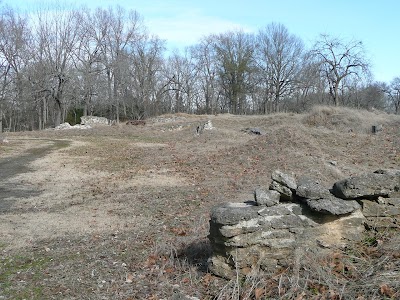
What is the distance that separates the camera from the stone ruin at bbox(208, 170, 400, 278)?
4562mm

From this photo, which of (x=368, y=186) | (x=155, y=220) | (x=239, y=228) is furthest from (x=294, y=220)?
(x=155, y=220)

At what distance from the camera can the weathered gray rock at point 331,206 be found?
466 centimetres

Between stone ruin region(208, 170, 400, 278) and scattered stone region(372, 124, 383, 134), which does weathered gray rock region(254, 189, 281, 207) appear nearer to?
stone ruin region(208, 170, 400, 278)

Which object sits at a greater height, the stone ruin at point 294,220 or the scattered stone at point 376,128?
the scattered stone at point 376,128

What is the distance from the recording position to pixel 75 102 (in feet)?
141

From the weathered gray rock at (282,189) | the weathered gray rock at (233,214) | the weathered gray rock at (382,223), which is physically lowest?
the weathered gray rock at (382,223)

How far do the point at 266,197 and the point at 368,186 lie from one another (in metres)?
1.23

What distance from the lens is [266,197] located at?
4895 mm

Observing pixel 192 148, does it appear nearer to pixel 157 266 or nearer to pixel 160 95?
pixel 157 266

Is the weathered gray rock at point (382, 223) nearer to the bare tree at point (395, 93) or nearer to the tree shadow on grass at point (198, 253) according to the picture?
the tree shadow on grass at point (198, 253)

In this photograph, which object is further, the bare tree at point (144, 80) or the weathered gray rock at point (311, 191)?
the bare tree at point (144, 80)

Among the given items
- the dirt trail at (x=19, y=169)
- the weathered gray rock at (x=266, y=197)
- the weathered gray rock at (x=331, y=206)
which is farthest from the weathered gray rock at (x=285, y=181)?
the dirt trail at (x=19, y=169)

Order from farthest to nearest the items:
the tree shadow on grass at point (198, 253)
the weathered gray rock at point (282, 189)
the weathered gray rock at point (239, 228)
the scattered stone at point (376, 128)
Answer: the scattered stone at point (376, 128)
the tree shadow on grass at point (198, 253)
the weathered gray rock at point (282, 189)
the weathered gray rock at point (239, 228)

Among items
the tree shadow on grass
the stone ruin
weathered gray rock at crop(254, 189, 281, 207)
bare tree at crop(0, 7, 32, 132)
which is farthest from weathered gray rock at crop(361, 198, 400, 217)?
bare tree at crop(0, 7, 32, 132)
